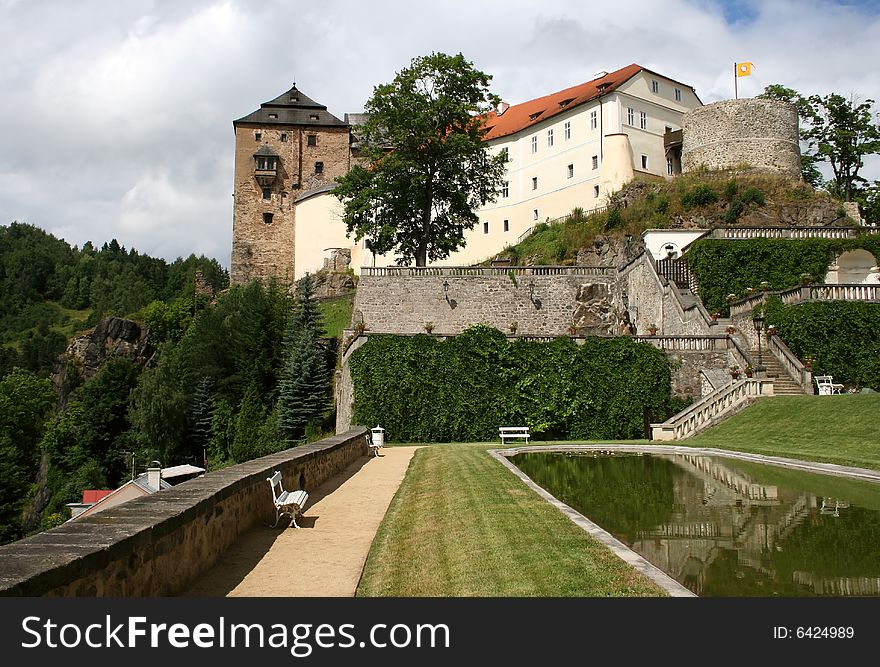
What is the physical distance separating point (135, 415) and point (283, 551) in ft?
158

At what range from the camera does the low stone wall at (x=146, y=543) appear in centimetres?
461

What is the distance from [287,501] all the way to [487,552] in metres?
3.21

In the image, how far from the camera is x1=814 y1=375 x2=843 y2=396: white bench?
79.2ft

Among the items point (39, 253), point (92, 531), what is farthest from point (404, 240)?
point (39, 253)

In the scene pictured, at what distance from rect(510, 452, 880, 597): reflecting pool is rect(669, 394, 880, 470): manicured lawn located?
6.18 ft

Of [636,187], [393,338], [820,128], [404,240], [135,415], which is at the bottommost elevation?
[135,415]

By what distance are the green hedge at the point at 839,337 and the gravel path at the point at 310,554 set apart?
63.0 feet

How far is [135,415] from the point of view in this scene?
172 feet

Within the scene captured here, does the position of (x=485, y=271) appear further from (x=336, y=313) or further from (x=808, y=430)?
(x=336, y=313)

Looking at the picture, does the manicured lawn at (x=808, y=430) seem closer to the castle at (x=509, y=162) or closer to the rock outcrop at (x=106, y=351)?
the castle at (x=509, y=162)

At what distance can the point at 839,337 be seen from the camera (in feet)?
87.7

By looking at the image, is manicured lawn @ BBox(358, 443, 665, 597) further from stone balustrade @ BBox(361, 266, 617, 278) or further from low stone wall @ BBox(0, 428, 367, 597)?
stone balustrade @ BBox(361, 266, 617, 278)

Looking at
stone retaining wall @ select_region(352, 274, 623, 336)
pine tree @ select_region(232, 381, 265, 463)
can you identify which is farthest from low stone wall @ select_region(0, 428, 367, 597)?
pine tree @ select_region(232, 381, 265, 463)

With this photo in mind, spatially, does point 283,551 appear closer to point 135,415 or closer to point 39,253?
point 135,415
